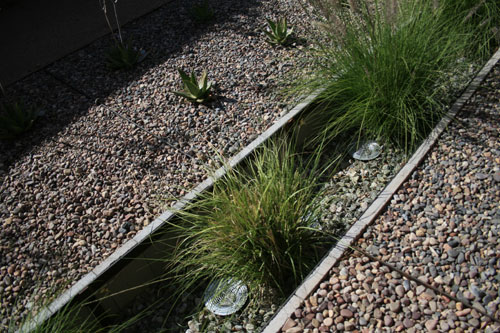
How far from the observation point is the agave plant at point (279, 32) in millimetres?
4035

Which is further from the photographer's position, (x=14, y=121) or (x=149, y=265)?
(x=14, y=121)

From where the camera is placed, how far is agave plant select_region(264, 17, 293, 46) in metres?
4.04

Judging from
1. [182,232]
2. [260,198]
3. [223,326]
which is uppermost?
[260,198]

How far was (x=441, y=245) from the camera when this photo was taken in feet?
7.55

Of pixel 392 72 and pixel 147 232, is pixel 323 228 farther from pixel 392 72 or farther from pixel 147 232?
pixel 392 72

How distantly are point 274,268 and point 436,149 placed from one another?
1.36 metres

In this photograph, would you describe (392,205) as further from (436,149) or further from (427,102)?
(427,102)

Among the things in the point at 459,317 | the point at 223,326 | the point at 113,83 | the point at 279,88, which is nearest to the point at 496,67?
the point at 279,88

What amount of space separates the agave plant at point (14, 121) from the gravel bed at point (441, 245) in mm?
2597

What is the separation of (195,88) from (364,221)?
5.70 feet

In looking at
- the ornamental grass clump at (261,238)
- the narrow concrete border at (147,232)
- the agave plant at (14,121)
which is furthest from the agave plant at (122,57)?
the ornamental grass clump at (261,238)

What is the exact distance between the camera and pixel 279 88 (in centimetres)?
364

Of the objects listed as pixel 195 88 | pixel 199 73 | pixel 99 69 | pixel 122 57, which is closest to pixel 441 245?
pixel 195 88

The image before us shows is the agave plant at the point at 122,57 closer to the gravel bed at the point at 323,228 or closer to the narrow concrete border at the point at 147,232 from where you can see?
the narrow concrete border at the point at 147,232
